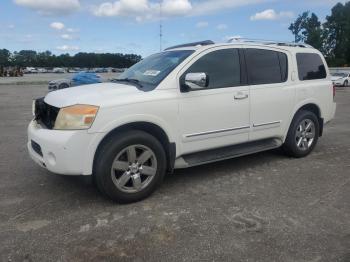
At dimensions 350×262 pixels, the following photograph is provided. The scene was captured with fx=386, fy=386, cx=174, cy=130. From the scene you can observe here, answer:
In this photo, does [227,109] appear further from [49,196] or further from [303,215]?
[49,196]

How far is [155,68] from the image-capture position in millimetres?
5062

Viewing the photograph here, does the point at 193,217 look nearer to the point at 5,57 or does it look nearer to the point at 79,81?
the point at 79,81

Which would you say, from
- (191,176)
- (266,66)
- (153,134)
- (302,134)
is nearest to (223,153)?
(191,176)

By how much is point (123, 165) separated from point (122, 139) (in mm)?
295

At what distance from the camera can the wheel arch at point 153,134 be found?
13.7ft

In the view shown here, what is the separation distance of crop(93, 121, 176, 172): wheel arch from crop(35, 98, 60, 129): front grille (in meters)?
0.62

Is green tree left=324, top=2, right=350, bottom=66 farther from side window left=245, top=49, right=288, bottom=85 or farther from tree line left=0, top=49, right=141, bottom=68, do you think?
side window left=245, top=49, right=288, bottom=85

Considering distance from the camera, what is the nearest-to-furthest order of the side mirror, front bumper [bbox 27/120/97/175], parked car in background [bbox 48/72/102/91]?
front bumper [bbox 27/120/97/175], the side mirror, parked car in background [bbox 48/72/102/91]

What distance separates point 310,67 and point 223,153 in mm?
2387

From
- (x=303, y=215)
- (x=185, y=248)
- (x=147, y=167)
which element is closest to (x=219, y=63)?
(x=147, y=167)

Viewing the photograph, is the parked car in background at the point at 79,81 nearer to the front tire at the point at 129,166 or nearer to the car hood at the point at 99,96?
the car hood at the point at 99,96

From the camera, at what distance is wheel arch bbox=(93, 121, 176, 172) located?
4168 mm

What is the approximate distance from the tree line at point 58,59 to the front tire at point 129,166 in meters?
110

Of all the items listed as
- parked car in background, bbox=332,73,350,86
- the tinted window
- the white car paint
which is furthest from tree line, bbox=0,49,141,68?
the white car paint
